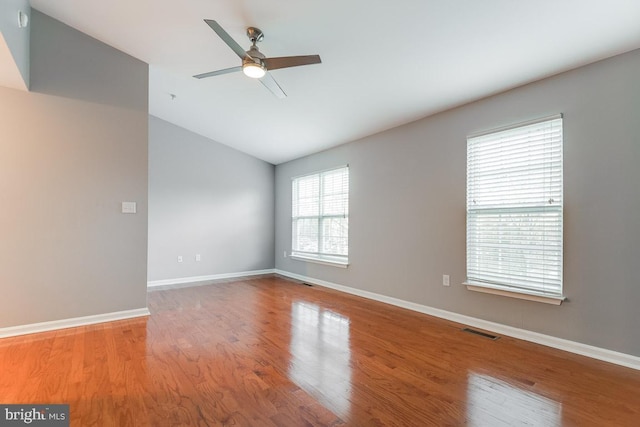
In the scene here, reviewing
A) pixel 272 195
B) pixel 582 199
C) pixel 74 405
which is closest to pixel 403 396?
pixel 74 405

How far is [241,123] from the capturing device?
16.7 feet

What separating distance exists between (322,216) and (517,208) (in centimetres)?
331

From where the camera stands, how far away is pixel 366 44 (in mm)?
2766

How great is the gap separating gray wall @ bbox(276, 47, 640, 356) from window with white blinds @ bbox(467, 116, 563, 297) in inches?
3.7

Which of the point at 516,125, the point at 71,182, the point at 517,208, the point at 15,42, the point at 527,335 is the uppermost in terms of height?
the point at 15,42

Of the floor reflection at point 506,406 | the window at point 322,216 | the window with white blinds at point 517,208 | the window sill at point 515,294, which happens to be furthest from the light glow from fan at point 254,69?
the window sill at point 515,294

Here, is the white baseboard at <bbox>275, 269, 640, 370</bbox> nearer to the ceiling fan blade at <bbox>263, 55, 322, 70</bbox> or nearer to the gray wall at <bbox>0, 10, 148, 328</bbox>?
the ceiling fan blade at <bbox>263, 55, 322, 70</bbox>

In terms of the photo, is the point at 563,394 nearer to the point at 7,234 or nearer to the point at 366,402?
the point at 366,402

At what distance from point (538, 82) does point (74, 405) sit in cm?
451

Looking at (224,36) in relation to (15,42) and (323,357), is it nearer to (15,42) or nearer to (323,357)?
(15,42)

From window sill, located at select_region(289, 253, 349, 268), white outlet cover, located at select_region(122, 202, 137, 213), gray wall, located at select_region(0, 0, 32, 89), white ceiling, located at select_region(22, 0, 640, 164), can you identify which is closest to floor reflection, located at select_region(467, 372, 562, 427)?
white ceiling, located at select_region(22, 0, 640, 164)

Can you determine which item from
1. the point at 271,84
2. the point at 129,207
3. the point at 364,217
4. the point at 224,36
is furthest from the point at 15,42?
the point at 364,217

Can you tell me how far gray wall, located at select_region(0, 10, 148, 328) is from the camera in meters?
3.11

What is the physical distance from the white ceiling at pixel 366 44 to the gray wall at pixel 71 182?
45cm
